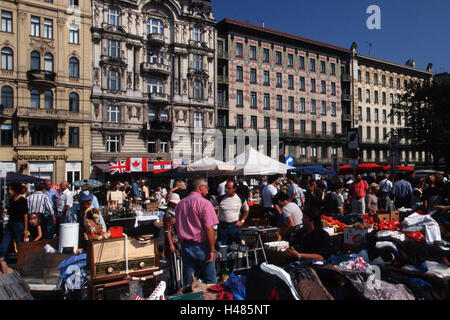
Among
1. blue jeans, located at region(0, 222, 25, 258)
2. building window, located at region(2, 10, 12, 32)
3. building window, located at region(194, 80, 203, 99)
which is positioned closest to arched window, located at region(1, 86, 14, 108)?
building window, located at region(2, 10, 12, 32)

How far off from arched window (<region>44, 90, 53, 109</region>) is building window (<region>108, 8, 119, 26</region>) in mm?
8752

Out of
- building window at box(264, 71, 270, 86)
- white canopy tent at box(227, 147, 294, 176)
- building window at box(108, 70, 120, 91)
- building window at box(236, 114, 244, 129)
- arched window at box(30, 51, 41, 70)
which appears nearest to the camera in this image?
white canopy tent at box(227, 147, 294, 176)

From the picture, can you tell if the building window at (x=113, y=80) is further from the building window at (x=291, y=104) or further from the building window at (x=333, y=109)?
the building window at (x=333, y=109)

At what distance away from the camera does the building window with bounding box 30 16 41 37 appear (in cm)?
2886

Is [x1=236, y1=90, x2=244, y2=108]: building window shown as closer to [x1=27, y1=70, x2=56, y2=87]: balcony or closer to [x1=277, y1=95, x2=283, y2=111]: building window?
[x1=277, y1=95, x2=283, y2=111]: building window

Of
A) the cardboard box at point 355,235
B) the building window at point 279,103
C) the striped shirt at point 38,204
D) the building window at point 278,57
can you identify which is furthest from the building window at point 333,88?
the striped shirt at point 38,204

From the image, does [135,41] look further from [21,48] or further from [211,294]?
[211,294]

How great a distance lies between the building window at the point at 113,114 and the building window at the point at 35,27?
835cm

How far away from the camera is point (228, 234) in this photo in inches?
274

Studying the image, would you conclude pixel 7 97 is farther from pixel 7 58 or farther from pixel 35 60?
pixel 35 60

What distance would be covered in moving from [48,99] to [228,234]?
28.0 metres

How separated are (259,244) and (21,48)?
1168 inches

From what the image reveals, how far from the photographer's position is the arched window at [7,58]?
27.8 meters
